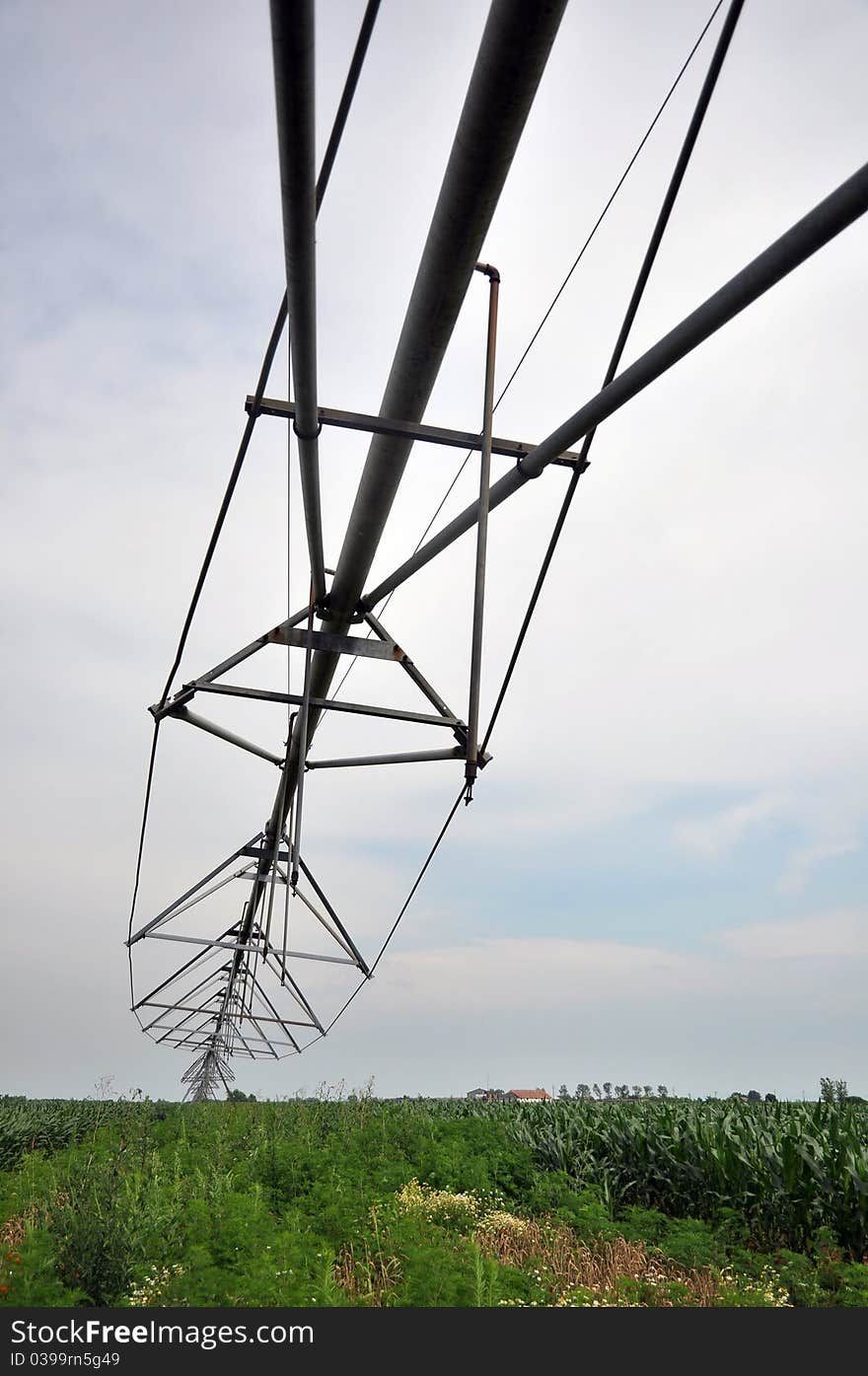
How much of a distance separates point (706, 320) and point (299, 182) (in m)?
1.45

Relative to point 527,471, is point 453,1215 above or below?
below

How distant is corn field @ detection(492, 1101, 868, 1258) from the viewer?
8562 millimetres

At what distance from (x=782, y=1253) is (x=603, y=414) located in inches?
296

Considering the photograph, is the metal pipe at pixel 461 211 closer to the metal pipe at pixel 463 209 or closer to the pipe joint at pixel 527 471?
the metal pipe at pixel 463 209

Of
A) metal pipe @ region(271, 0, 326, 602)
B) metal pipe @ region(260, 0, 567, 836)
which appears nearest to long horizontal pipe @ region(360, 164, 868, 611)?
metal pipe @ region(260, 0, 567, 836)

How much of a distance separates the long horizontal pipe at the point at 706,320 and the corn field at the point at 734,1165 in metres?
8.02

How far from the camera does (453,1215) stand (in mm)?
8328

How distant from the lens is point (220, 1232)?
637 cm

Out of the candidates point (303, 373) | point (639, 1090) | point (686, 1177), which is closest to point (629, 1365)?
point (303, 373)

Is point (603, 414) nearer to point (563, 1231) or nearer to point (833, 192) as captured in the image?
point (833, 192)

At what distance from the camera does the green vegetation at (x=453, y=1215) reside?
17.8 ft

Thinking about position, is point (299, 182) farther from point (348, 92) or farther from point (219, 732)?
point (219, 732)

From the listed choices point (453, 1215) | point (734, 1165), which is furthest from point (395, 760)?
point (734, 1165)

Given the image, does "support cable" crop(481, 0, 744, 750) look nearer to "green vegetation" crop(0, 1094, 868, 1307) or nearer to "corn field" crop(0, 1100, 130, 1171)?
"green vegetation" crop(0, 1094, 868, 1307)
